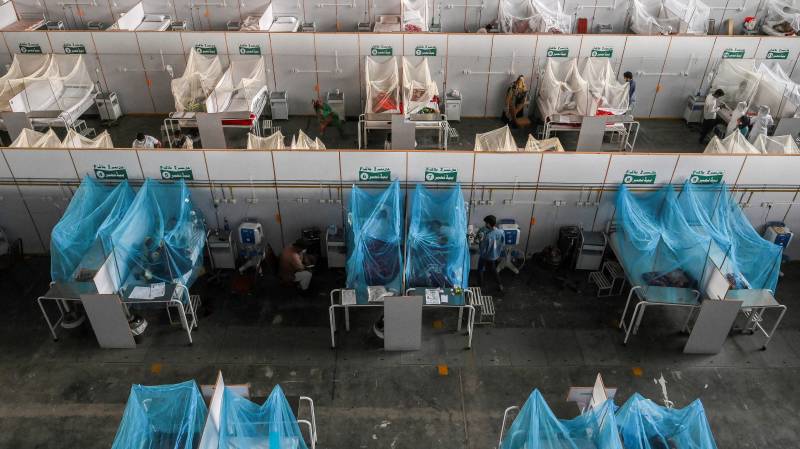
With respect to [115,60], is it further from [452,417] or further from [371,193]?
[452,417]

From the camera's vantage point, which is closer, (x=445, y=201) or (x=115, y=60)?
(x=445, y=201)

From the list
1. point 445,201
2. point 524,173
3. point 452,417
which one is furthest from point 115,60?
point 452,417

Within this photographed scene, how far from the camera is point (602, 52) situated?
13.8m

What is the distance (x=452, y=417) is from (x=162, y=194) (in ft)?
19.5

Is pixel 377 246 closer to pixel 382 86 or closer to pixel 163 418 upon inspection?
pixel 163 418

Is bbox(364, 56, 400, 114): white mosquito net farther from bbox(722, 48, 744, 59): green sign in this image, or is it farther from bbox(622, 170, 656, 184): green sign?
bbox(722, 48, 744, 59): green sign

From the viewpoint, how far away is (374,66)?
13789 mm

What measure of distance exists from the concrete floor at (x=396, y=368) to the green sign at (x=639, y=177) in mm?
1997

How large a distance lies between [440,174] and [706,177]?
4.45 meters

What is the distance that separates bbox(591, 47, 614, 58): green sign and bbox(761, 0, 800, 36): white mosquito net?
6.47 metres

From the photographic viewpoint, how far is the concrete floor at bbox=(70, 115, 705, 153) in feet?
45.0

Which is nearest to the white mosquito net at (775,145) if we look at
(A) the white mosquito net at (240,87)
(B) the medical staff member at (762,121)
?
(B) the medical staff member at (762,121)

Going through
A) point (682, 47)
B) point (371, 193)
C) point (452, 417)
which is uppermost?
point (682, 47)

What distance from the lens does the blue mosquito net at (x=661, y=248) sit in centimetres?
877
